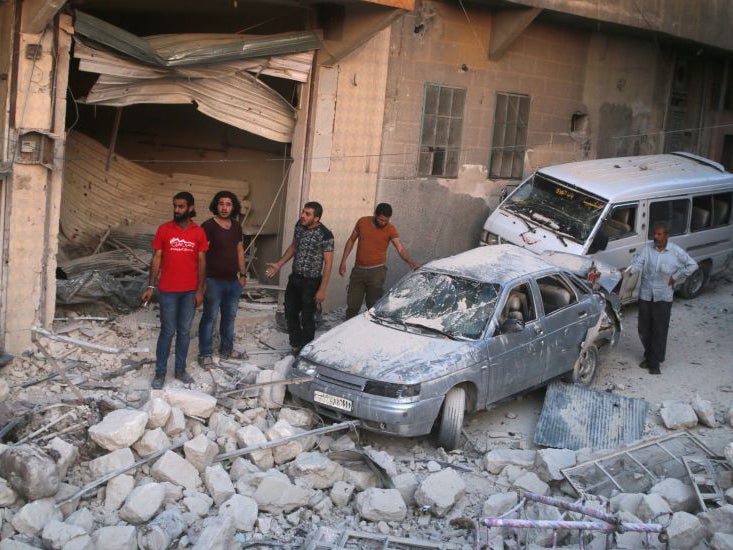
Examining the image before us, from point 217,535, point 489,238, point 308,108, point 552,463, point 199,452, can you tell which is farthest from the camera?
point 489,238

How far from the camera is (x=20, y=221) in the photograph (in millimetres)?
9555

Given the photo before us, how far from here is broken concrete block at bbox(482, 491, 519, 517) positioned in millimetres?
7273

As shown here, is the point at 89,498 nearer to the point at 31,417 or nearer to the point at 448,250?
the point at 31,417

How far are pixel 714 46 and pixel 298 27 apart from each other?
8.05 m

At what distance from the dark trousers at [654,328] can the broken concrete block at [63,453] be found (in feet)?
20.8

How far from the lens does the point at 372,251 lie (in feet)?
35.4

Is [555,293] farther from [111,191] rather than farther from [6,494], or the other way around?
[111,191]

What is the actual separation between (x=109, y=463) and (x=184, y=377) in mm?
2069

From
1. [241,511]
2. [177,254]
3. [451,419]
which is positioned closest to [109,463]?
[241,511]

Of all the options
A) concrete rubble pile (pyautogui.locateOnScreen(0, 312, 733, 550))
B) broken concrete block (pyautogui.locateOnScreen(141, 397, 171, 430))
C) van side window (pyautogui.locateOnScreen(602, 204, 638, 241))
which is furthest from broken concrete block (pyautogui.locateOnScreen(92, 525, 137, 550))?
van side window (pyautogui.locateOnScreen(602, 204, 638, 241))

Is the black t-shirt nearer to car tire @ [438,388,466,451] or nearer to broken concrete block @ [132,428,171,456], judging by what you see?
broken concrete block @ [132,428,171,456]

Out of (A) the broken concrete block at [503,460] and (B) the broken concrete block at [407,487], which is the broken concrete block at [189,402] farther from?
(A) the broken concrete block at [503,460]

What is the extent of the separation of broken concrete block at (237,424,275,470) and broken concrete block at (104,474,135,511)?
3.47 feet

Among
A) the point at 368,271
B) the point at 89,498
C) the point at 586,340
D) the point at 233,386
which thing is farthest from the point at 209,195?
the point at 89,498
